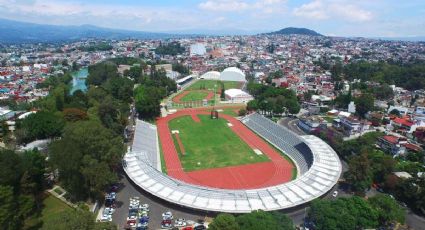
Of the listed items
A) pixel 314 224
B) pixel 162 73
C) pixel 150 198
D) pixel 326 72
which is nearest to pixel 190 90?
pixel 162 73

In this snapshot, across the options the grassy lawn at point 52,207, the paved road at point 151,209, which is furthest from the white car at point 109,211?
the grassy lawn at point 52,207

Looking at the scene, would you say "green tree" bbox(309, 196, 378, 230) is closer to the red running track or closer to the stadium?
the stadium

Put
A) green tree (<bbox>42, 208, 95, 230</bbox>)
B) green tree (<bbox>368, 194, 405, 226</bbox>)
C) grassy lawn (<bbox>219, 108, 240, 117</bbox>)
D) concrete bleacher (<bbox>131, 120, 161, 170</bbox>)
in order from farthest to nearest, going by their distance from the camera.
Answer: grassy lawn (<bbox>219, 108, 240, 117</bbox>) < concrete bleacher (<bbox>131, 120, 161, 170</bbox>) < green tree (<bbox>368, 194, 405, 226</bbox>) < green tree (<bbox>42, 208, 95, 230</bbox>)

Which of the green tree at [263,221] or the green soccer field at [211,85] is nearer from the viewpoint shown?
the green tree at [263,221]

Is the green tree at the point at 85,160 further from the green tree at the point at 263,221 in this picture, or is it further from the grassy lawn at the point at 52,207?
the green tree at the point at 263,221

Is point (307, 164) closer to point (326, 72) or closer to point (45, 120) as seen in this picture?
point (45, 120)

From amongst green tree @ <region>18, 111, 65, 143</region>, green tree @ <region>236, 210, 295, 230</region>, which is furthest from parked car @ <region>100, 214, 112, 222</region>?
green tree @ <region>18, 111, 65, 143</region>

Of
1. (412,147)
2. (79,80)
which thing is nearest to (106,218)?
(412,147)

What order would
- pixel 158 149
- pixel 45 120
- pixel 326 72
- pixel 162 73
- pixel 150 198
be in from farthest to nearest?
pixel 326 72, pixel 162 73, pixel 158 149, pixel 45 120, pixel 150 198
